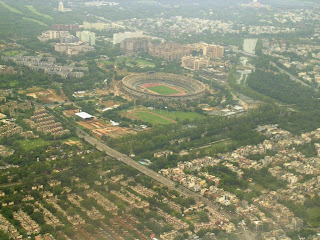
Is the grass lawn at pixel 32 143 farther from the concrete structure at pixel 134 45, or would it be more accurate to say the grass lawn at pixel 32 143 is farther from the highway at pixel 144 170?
the concrete structure at pixel 134 45

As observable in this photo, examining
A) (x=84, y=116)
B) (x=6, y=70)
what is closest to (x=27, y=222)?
(x=84, y=116)

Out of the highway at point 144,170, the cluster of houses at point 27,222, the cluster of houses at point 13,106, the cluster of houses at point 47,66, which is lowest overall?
the cluster of houses at point 47,66

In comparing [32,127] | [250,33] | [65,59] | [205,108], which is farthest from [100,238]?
[250,33]

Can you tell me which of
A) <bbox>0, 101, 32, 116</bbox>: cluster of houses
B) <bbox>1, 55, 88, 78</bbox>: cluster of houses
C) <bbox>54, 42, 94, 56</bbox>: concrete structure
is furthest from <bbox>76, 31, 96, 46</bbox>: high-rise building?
<bbox>0, 101, 32, 116</bbox>: cluster of houses

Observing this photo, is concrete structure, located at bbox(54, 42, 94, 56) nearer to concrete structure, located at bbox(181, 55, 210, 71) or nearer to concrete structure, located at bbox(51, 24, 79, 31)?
concrete structure, located at bbox(51, 24, 79, 31)

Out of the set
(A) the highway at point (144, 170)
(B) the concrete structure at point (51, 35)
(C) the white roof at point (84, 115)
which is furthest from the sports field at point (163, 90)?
(B) the concrete structure at point (51, 35)

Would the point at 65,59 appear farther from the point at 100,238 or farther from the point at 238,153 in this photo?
the point at 100,238
